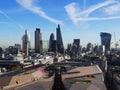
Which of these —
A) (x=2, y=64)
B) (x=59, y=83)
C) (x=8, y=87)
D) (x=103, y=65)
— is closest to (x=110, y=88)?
(x=59, y=83)

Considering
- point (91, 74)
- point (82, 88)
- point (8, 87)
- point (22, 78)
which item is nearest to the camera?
point (82, 88)

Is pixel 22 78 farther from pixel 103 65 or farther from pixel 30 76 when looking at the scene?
pixel 103 65

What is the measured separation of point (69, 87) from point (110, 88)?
84.5 ft

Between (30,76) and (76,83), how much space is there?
593 inches

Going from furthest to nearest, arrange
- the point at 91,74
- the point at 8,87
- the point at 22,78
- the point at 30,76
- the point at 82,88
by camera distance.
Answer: the point at 91,74 → the point at 30,76 → the point at 22,78 → the point at 8,87 → the point at 82,88

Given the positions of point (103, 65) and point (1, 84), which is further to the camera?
point (103, 65)

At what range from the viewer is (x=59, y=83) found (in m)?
63.7

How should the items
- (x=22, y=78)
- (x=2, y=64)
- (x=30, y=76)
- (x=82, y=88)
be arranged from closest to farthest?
(x=82, y=88), (x=22, y=78), (x=30, y=76), (x=2, y=64)

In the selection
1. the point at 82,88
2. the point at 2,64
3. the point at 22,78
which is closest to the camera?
the point at 82,88

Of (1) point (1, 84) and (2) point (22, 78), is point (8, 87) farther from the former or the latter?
(2) point (22, 78)

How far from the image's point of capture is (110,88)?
7244cm

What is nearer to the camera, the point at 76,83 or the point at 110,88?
the point at 76,83

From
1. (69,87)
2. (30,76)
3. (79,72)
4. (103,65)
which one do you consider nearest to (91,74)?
(79,72)

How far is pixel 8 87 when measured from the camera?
170ft
